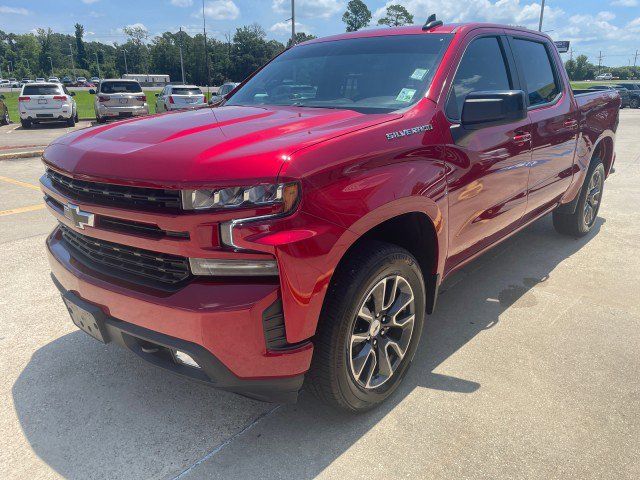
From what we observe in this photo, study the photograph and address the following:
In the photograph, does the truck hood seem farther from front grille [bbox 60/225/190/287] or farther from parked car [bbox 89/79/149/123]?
parked car [bbox 89/79/149/123]

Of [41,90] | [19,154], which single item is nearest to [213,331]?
[19,154]

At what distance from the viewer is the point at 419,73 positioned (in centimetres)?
290

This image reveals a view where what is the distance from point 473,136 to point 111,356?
8.18 feet

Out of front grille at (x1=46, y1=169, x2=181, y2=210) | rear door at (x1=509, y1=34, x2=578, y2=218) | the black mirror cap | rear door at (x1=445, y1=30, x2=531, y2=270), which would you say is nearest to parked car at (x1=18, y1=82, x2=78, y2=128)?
rear door at (x1=509, y1=34, x2=578, y2=218)

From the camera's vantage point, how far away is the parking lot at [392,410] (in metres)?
2.22

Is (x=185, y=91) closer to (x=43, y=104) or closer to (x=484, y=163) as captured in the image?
(x=43, y=104)

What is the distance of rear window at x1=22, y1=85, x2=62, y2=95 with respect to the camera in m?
18.2

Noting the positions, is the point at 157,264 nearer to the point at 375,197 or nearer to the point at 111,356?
the point at 375,197

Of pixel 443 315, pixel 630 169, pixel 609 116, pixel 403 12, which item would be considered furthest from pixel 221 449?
pixel 403 12

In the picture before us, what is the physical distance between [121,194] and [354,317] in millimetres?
1096

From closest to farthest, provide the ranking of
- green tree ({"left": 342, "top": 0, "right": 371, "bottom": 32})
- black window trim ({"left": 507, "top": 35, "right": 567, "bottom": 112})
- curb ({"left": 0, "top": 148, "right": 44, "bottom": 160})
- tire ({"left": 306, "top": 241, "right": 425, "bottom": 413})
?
tire ({"left": 306, "top": 241, "right": 425, "bottom": 413}), black window trim ({"left": 507, "top": 35, "right": 567, "bottom": 112}), curb ({"left": 0, "top": 148, "right": 44, "bottom": 160}), green tree ({"left": 342, "top": 0, "right": 371, "bottom": 32})

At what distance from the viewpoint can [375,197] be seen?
2.21m

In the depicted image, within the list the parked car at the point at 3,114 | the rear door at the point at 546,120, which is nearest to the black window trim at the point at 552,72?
the rear door at the point at 546,120

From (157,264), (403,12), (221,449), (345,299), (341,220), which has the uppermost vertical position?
(403,12)
